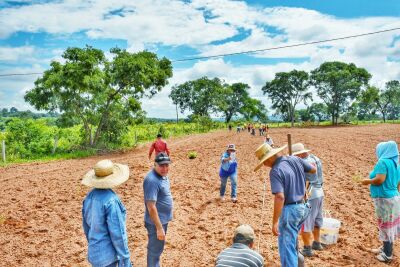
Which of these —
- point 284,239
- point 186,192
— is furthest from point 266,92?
point 284,239

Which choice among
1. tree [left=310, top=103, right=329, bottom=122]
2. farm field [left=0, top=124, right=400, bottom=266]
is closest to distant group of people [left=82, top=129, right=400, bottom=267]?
farm field [left=0, top=124, right=400, bottom=266]

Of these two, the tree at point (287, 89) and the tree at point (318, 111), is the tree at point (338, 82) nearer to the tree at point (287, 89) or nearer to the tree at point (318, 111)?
the tree at point (287, 89)

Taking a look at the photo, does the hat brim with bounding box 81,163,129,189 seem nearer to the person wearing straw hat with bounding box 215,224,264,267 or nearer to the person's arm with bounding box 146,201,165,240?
the person's arm with bounding box 146,201,165,240

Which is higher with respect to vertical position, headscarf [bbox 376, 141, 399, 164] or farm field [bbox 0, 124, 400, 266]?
headscarf [bbox 376, 141, 399, 164]

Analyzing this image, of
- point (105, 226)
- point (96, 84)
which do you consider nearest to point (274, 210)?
point (105, 226)

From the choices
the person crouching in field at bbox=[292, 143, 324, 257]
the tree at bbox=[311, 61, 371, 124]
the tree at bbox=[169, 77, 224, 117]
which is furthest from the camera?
the tree at bbox=[169, 77, 224, 117]

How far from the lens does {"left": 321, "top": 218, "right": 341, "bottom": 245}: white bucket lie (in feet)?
19.3

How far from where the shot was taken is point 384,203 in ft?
17.2

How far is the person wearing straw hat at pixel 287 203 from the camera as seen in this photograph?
13.7 feet

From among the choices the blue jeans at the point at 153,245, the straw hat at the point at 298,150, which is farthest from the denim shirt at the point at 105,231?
the straw hat at the point at 298,150

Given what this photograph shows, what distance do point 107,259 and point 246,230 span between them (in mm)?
1432

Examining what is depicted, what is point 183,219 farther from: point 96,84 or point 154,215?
point 96,84

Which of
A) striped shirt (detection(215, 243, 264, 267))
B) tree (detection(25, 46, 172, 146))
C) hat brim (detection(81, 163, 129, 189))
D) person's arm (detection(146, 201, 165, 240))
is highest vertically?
tree (detection(25, 46, 172, 146))

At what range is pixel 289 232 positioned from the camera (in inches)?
168
